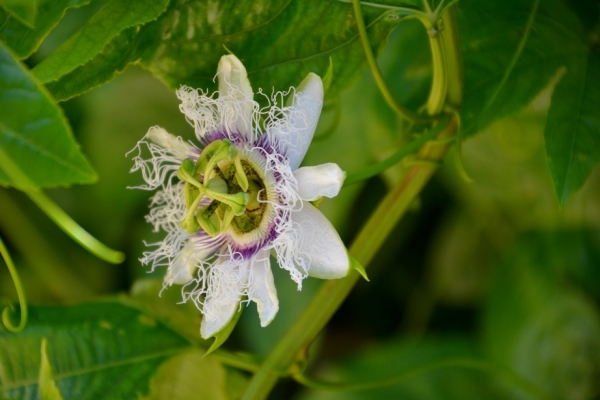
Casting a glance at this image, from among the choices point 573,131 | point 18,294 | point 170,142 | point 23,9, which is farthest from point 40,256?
point 573,131

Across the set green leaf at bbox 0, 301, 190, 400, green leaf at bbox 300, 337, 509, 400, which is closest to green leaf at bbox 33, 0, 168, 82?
green leaf at bbox 0, 301, 190, 400

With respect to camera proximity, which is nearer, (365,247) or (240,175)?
(240,175)

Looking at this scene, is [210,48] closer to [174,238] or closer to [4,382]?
[174,238]

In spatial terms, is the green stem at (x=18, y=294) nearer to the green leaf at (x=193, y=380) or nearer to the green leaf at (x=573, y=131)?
the green leaf at (x=193, y=380)

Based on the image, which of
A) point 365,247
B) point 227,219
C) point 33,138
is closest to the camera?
point 33,138

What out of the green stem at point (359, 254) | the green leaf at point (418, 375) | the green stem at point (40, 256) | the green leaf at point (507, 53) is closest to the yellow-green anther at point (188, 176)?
the green stem at point (359, 254)

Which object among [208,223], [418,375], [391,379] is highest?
[208,223]

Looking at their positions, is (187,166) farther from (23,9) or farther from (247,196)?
(23,9)

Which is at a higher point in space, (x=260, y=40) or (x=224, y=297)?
(x=260, y=40)
